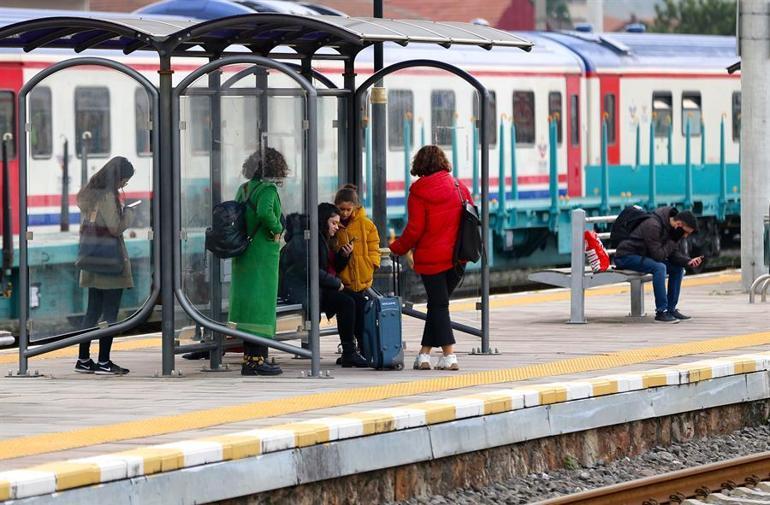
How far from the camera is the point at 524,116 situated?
27672mm

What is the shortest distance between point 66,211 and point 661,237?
5506 millimetres

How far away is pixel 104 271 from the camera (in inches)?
520

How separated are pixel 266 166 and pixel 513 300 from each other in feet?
25.0

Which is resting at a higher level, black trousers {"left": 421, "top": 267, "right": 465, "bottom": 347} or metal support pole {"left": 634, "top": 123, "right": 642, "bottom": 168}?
metal support pole {"left": 634, "top": 123, "right": 642, "bottom": 168}

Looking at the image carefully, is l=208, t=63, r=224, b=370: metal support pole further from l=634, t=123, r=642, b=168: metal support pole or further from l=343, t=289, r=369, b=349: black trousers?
l=634, t=123, r=642, b=168: metal support pole

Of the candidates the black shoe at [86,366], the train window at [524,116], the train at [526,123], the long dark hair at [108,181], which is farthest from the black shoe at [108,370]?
the train window at [524,116]

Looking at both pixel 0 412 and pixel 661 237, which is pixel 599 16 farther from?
pixel 0 412

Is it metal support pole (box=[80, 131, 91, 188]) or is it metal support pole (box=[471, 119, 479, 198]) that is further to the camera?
metal support pole (box=[471, 119, 479, 198])

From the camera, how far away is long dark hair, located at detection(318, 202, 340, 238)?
13.3 m

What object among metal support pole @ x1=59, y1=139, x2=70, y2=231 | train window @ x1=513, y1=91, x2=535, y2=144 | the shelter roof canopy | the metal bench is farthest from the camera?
train window @ x1=513, y1=91, x2=535, y2=144

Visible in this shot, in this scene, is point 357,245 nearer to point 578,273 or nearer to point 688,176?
point 578,273

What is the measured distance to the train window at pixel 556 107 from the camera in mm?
28328

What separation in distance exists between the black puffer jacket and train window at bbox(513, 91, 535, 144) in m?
10.3

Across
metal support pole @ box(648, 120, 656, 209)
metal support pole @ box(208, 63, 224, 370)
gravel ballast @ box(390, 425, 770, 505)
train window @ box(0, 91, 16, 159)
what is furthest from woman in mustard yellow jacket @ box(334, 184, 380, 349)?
metal support pole @ box(648, 120, 656, 209)
